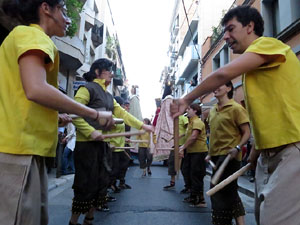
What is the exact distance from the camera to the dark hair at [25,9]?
1685 mm

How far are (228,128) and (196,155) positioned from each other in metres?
2.08

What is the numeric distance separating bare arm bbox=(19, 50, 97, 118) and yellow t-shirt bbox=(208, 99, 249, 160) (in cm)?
238

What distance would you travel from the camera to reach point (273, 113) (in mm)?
1667

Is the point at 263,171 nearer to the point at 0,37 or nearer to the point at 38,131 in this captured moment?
the point at 38,131

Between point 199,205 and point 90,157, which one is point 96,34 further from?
point 90,157

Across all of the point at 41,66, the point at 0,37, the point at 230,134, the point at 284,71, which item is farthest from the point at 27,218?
the point at 0,37

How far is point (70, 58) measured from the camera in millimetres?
12750

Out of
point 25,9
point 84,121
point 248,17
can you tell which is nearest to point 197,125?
point 84,121

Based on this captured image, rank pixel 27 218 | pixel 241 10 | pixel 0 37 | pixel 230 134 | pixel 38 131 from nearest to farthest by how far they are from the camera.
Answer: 1. pixel 27 218
2. pixel 38 131
3. pixel 241 10
4. pixel 230 134
5. pixel 0 37

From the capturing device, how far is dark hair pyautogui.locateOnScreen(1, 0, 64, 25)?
66.3 inches

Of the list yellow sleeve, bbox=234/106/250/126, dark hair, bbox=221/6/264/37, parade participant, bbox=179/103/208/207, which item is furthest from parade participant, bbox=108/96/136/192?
dark hair, bbox=221/6/264/37

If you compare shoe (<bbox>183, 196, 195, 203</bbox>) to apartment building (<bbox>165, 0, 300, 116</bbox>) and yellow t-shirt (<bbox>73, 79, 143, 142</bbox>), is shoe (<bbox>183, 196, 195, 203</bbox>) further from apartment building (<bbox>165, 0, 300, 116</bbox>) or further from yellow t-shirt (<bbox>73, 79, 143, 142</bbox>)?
apartment building (<bbox>165, 0, 300, 116</bbox>)

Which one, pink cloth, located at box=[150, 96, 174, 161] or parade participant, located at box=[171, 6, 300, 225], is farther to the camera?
pink cloth, located at box=[150, 96, 174, 161]

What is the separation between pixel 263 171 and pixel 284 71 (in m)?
0.64
